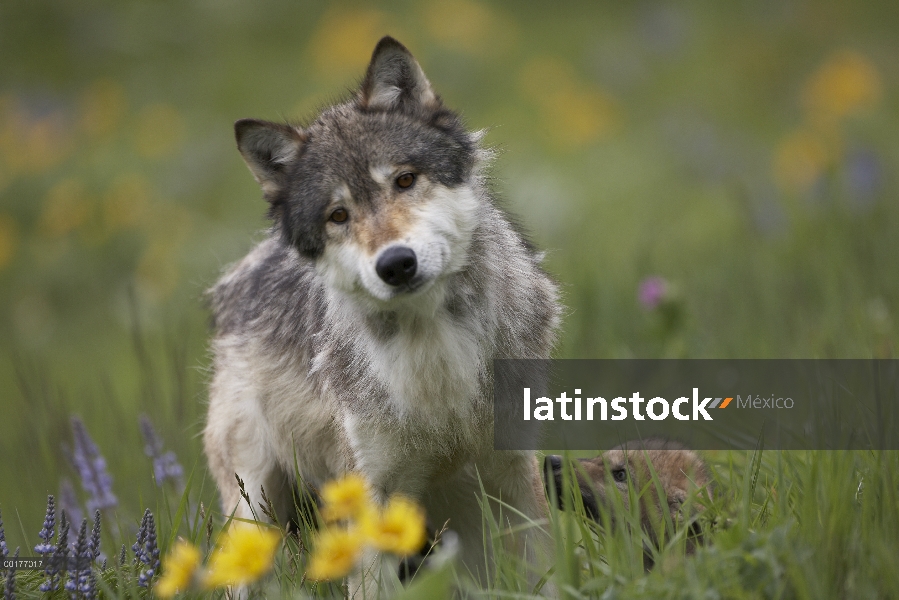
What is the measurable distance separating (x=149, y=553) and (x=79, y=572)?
0.75 feet

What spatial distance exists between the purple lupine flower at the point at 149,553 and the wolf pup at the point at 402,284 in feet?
1.73

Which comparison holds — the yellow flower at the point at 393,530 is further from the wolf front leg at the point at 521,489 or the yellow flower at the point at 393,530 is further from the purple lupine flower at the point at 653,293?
the purple lupine flower at the point at 653,293

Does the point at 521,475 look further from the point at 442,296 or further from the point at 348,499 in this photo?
the point at 348,499

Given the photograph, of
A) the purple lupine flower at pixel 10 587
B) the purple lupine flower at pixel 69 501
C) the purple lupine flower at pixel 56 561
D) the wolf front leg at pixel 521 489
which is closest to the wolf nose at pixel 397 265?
the wolf front leg at pixel 521 489

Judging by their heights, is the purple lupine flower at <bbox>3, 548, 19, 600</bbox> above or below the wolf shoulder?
below

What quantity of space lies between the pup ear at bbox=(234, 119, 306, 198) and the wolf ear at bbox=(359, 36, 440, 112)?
1.01 ft

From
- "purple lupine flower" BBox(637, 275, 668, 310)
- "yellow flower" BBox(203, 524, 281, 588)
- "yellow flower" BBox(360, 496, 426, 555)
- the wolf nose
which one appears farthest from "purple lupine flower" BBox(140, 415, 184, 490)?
"purple lupine flower" BBox(637, 275, 668, 310)

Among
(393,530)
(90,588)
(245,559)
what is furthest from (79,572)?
(393,530)

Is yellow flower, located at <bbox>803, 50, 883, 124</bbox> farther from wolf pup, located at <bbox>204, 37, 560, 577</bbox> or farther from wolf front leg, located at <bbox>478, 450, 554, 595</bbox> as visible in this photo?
wolf front leg, located at <bbox>478, 450, 554, 595</bbox>

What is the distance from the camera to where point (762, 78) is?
40.5ft

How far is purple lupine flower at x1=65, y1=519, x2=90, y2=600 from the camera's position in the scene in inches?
110

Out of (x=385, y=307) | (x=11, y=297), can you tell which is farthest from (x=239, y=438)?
(x=11, y=297)

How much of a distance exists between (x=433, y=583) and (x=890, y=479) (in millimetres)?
1409

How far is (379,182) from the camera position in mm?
3289
